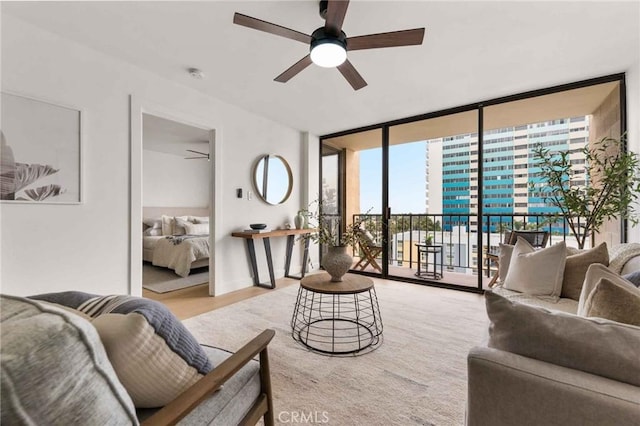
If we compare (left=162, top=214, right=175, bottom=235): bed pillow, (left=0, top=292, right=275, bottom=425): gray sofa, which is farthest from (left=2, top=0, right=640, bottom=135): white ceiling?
(left=162, top=214, right=175, bottom=235): bed pillow

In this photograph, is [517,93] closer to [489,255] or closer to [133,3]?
[489,255]

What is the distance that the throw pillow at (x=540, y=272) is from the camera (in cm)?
197

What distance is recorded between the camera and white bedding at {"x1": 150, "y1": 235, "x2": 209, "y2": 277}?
430cm

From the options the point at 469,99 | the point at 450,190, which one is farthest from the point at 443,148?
the point at 469,99

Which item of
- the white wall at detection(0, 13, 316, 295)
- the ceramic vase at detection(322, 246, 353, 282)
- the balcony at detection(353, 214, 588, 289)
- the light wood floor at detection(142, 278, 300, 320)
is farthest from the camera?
the balcony at detection(353, 214, 588, 289)

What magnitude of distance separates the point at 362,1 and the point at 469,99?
7.38 feet

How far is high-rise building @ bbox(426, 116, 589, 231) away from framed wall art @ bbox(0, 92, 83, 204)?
4352 mm

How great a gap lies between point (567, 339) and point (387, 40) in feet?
5.98

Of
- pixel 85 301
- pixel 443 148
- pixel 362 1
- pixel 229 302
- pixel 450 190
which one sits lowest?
pixel 229 302

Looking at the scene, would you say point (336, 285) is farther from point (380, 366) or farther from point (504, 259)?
point (504, 259)

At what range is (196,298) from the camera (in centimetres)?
339

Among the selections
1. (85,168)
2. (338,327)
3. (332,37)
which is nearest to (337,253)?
(338,327)

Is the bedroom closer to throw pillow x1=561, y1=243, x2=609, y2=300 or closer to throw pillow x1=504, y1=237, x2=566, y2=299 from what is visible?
throw pillow x1=504, y1=237, x2=566, y2=299

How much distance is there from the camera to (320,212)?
494cm
